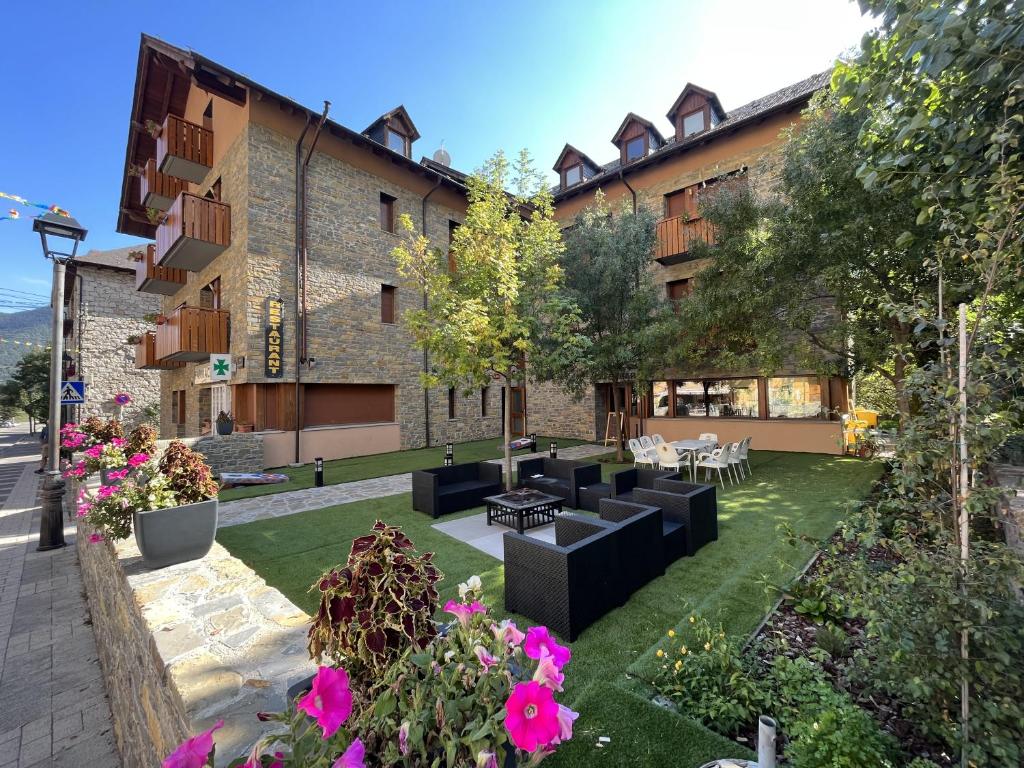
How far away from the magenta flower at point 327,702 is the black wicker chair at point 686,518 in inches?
171

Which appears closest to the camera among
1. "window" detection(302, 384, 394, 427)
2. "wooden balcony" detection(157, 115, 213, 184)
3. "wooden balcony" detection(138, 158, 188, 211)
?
"window" detection(302, 384, 394, 427)

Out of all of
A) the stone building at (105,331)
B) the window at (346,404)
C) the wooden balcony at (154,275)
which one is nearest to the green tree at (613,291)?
the window at (346,404)

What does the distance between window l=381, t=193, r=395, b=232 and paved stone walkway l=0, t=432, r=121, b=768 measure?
11.8m

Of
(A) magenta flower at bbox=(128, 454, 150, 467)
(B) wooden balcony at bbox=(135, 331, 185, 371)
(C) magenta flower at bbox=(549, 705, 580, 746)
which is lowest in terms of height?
(C) magenta flower at bbox=(549, 705, 580, 746)

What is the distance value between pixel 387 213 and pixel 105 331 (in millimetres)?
17637

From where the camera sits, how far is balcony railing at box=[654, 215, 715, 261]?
11984 millimetres

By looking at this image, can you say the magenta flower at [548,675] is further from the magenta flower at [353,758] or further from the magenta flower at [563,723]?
the magenta flower at [353,758]

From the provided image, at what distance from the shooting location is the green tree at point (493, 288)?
7.61 metres

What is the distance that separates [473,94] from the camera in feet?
35.9

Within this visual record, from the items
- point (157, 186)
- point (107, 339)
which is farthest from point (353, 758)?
point (107, 339)

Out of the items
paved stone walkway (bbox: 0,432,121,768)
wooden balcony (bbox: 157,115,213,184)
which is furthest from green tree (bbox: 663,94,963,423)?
wooden balcony (bbox: 157,115,213,184)

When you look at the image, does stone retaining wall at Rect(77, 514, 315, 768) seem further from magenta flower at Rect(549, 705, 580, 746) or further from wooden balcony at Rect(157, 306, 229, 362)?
wooden balcony at Rect(157, 306, 229, 362)

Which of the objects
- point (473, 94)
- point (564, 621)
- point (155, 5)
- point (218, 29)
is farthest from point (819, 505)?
point (155, 5)

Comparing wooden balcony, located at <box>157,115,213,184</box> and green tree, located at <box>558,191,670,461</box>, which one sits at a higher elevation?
wooden balcony, located at <box>157,115,213,184</box>
